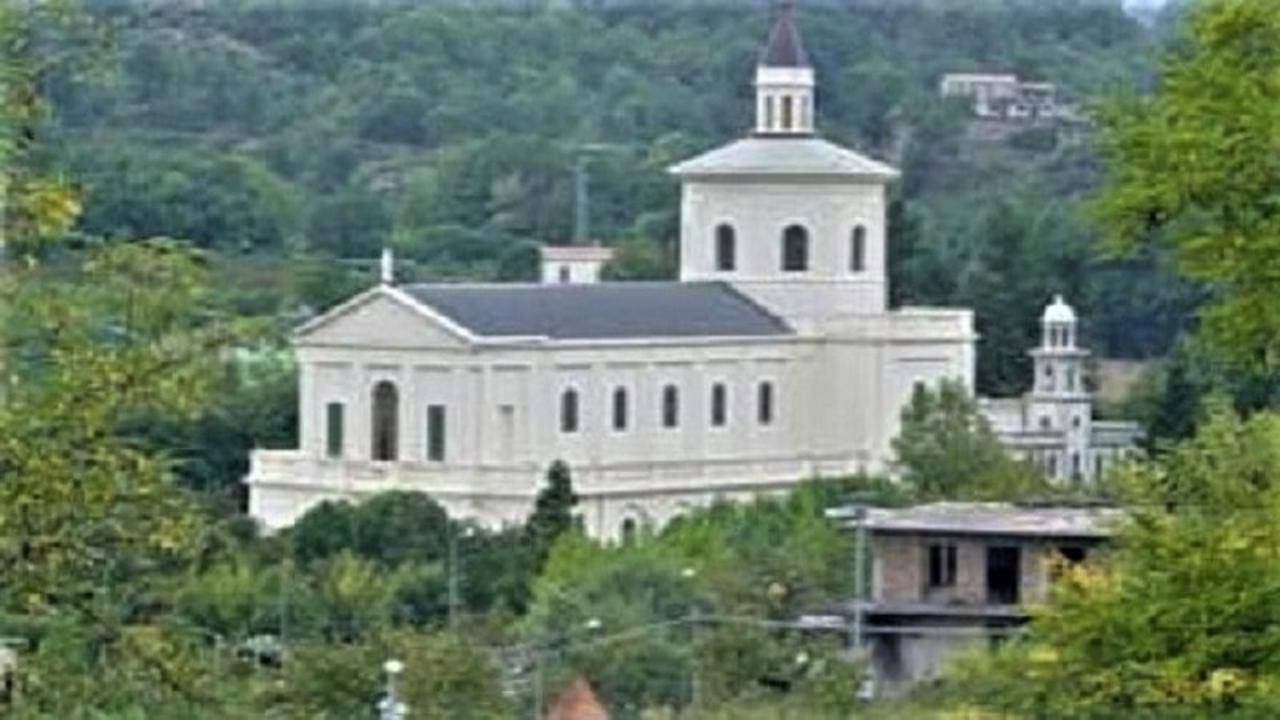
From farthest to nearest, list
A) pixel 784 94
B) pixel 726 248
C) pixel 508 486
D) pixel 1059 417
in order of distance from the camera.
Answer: pixel 784 94
pixel 726 248
pixel 1059 417
pixel 508 486


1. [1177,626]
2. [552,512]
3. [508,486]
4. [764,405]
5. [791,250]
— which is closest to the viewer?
[1177,626]

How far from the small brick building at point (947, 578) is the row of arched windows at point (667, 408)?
87.3 ft

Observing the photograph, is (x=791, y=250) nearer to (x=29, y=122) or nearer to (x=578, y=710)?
(x=578, y=710)

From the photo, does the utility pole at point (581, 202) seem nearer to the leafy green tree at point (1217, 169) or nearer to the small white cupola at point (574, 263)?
the small white cupola at point (574, 263)

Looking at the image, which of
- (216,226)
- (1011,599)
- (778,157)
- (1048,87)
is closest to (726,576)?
(1011,599)

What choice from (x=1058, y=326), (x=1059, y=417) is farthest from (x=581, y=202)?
(x=1059, y=417)

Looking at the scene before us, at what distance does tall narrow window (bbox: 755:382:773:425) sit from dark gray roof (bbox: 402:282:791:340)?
67 centimetres

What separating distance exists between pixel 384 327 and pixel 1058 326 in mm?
11179

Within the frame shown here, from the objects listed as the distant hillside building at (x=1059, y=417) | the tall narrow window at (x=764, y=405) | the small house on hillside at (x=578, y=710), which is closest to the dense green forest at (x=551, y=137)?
the distant hillside building at (x=1059, y=417)

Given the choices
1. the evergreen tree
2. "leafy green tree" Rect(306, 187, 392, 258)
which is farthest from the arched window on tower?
"leafy green tree" Rect(306, 187, 392, 258)

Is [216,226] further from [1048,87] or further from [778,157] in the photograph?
[1048,87]

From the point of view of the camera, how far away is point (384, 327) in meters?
71.5

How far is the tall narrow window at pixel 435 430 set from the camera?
7156 cm

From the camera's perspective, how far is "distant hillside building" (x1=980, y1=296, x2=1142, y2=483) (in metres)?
72.1
